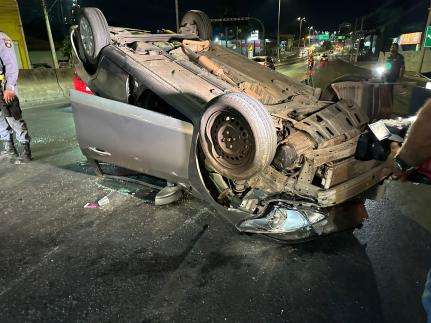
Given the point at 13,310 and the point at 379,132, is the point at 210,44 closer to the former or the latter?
the point at 379,132

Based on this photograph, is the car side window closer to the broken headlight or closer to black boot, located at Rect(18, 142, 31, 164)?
the broken headlight

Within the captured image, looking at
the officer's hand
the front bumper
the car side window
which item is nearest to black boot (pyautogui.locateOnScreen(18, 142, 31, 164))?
the officer's hand

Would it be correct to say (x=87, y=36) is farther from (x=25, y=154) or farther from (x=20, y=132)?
(x=25, y=154)

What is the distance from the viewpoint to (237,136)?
101 inches

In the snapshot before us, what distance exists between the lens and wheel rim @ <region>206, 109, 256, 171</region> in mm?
2498

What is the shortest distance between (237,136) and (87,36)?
223 centimetres

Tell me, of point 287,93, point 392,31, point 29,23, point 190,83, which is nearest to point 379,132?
point 190,83

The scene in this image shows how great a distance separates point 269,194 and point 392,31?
109 feet

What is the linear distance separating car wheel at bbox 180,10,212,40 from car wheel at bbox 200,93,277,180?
2.94 meters

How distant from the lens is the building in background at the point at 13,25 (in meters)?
20.6

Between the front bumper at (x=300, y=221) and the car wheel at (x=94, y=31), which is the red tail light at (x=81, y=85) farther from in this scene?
the front bumper at (x=300, y=221)

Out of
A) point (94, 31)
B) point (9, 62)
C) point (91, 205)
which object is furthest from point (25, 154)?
point (94, 31)

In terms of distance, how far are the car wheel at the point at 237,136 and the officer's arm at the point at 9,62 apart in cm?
359

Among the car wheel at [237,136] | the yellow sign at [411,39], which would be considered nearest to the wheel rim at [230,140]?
the car wheel at [237,136]
